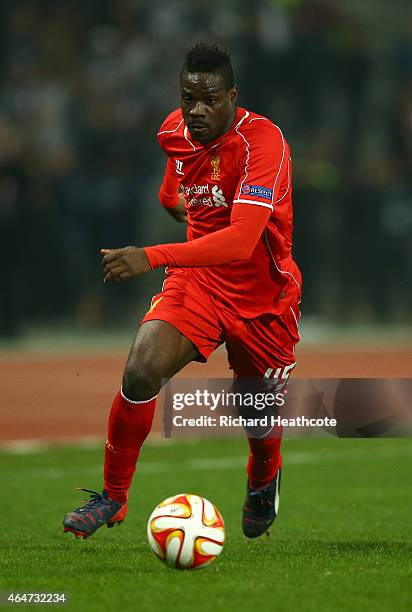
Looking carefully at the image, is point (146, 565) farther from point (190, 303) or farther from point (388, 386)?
point (388, 386)

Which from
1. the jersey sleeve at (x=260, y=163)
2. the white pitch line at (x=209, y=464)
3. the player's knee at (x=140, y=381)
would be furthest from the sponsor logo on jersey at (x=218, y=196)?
the white pitch line at (x=209, y=464)

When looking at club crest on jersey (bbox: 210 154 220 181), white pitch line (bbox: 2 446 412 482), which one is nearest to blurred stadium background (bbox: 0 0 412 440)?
white pitch line (bbox: 2 446 412 482)

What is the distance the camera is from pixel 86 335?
17.8 metres

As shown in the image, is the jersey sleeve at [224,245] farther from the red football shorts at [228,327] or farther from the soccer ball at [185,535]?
the soccer ball at [185,535]

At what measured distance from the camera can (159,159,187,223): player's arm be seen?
22.0 ft

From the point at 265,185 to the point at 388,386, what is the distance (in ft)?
11.1

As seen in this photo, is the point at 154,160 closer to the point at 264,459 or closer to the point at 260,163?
the point at 264,459

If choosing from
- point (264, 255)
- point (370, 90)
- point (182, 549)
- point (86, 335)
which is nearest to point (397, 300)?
point (370, 90)

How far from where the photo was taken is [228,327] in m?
6.02

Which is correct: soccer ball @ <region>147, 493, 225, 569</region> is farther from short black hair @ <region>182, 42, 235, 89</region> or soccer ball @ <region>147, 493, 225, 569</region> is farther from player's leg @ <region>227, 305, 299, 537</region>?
short black hair @ <region>182, 42, 235, 89</region>

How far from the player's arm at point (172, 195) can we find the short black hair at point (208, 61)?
2.99 feet

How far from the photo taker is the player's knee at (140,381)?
5.63 meters

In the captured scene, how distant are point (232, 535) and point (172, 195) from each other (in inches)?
75.7

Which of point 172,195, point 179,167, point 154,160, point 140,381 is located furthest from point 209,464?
point 154,160
